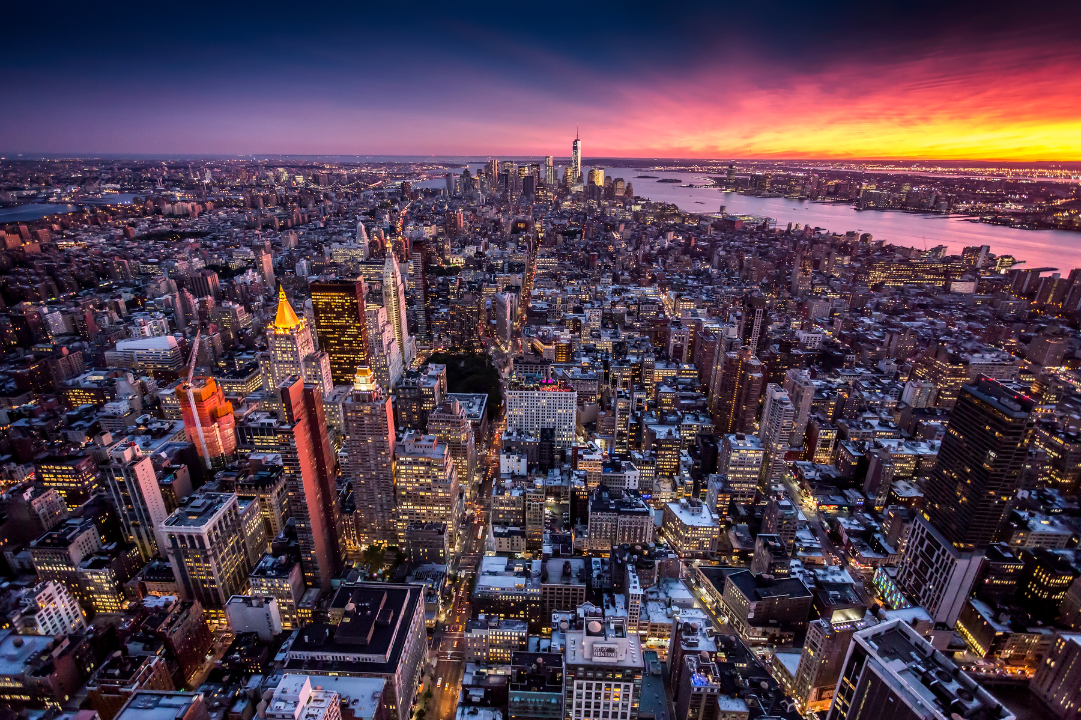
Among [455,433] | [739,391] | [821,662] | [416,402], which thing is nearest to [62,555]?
[455,433]

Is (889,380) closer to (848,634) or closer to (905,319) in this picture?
(905,319)

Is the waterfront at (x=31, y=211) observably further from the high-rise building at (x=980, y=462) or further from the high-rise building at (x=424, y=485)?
the high-rise building at (x=980, y=462)

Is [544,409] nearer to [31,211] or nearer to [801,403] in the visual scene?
[801,403]

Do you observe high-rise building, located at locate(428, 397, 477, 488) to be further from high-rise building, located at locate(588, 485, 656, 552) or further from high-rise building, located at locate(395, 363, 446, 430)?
high-rise building, located at locate(588, 485, 656, 552)

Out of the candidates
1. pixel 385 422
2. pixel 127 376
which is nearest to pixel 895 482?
pixel 385 422

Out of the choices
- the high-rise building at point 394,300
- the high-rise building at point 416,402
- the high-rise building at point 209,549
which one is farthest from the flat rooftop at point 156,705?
the high-rise building at point 394,300
